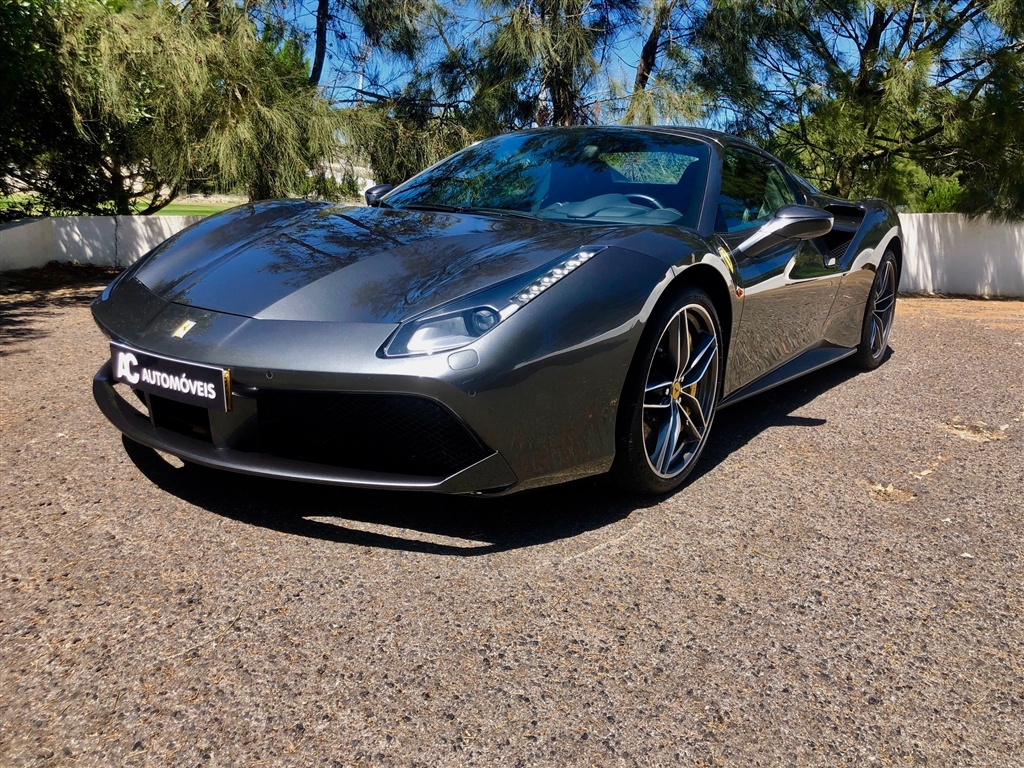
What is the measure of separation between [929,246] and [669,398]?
300 inches

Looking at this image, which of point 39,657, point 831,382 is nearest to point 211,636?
point 39,657

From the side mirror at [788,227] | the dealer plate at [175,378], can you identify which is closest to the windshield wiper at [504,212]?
the side mirror at [788,227]

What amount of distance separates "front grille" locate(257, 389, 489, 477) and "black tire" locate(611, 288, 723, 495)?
22.9 inches

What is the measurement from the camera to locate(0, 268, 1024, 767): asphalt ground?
5.39 ft

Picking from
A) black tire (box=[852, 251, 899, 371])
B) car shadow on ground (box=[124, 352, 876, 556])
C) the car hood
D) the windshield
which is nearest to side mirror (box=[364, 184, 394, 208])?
the windshield

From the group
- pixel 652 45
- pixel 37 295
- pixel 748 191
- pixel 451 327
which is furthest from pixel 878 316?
pixel 37 295

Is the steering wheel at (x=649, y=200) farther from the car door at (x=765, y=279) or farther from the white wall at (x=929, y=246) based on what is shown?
the white wall at (x=929, y=246)

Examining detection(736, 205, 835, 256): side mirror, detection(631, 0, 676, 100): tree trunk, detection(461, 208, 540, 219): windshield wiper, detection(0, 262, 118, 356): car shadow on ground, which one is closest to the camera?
detection(461, 208, 540, 219): windshield wiper

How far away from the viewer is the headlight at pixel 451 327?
7.08ft

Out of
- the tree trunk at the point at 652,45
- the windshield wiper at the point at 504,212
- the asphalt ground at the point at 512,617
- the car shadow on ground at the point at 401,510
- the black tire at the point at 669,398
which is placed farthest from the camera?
the tree trunk at the point at 652,45

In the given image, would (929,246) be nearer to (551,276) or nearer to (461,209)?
(461,209)

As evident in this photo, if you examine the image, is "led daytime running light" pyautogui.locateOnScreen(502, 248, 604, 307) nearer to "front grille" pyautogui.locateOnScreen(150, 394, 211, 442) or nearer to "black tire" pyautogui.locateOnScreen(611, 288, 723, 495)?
"black tire" pyautogui.locateOnScreen(611, 288, 723, 495)

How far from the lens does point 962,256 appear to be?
9.16m

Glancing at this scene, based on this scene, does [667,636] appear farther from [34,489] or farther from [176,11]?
[176,11]
